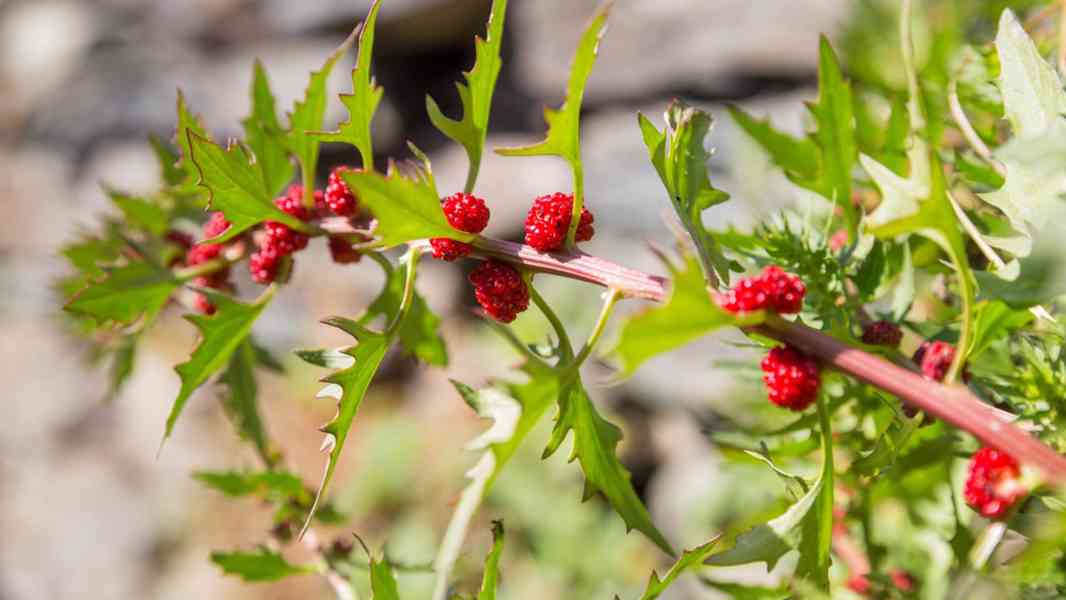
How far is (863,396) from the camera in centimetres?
58

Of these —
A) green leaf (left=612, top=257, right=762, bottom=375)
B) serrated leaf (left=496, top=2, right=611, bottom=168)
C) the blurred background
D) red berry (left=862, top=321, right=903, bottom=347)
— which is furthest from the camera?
the blurred background

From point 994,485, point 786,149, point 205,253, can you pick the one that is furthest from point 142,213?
point 994,485

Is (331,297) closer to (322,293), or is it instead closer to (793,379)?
(322,293)

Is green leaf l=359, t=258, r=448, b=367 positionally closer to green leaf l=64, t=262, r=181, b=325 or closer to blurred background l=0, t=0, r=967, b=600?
green leaf l=64, t=262, r=181, b=325

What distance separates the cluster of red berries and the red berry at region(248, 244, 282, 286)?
17 cm

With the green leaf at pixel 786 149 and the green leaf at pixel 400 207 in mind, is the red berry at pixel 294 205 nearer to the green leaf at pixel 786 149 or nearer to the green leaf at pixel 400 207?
the green leaf at pixel 400 207

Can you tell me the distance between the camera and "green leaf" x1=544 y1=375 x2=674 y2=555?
0.46 meters

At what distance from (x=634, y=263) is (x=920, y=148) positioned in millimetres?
2824

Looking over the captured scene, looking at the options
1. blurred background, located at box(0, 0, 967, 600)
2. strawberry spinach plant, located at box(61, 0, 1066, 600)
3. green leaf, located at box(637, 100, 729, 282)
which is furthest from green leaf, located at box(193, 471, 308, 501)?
blurred background, located at box(0, 0, 967, 600)

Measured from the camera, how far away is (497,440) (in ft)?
1.17

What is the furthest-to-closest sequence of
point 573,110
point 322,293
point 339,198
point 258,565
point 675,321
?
1. point 322,293
2. point 258,565
3. point 339,198
4. point 573,110
5. point 675,321

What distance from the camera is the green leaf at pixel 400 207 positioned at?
1.31 ft

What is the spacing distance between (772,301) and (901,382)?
0.20 ft

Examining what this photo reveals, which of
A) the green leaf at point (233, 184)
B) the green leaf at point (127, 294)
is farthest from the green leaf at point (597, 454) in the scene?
the green leaf at point (127, 294)
